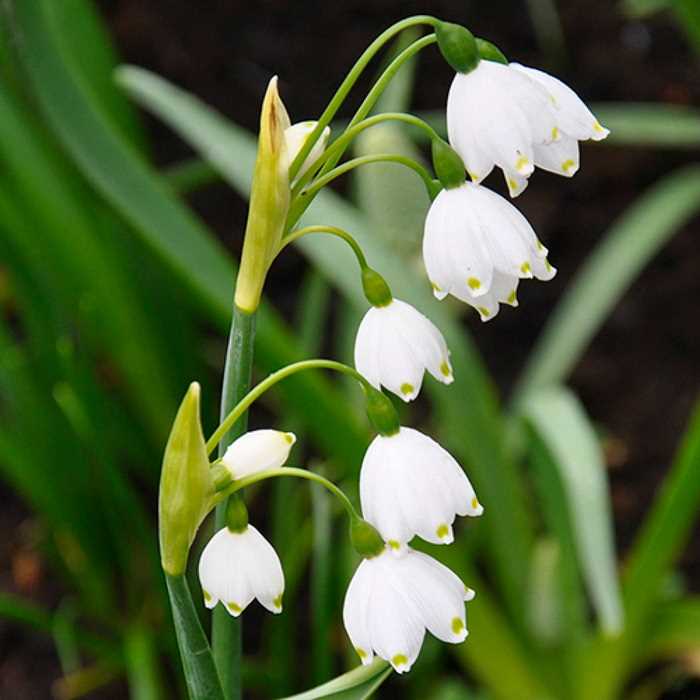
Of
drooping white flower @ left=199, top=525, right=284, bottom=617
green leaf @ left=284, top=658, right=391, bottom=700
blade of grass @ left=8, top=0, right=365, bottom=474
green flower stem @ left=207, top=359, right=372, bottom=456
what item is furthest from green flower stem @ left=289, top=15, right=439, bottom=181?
blade of grass @ left=8, top=0, right=365, bottom=474

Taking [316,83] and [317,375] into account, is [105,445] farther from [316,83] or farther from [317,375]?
[316,83]

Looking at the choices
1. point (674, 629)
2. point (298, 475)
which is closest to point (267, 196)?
point (298, 475)

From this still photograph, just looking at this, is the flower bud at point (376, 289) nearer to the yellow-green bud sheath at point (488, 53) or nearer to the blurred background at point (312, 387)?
the yellow-green bud sheath at point (488, 53)

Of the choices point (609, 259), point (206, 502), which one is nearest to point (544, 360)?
point (609, 259)

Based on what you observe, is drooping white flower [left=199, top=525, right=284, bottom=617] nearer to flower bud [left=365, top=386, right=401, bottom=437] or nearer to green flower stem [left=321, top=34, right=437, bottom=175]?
flower bud [left=365, top=386, right=401, bottom=437]

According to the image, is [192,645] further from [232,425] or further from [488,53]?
[488,53]

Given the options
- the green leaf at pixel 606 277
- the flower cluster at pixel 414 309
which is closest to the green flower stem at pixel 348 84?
the flower cluster at pixel 414 309
